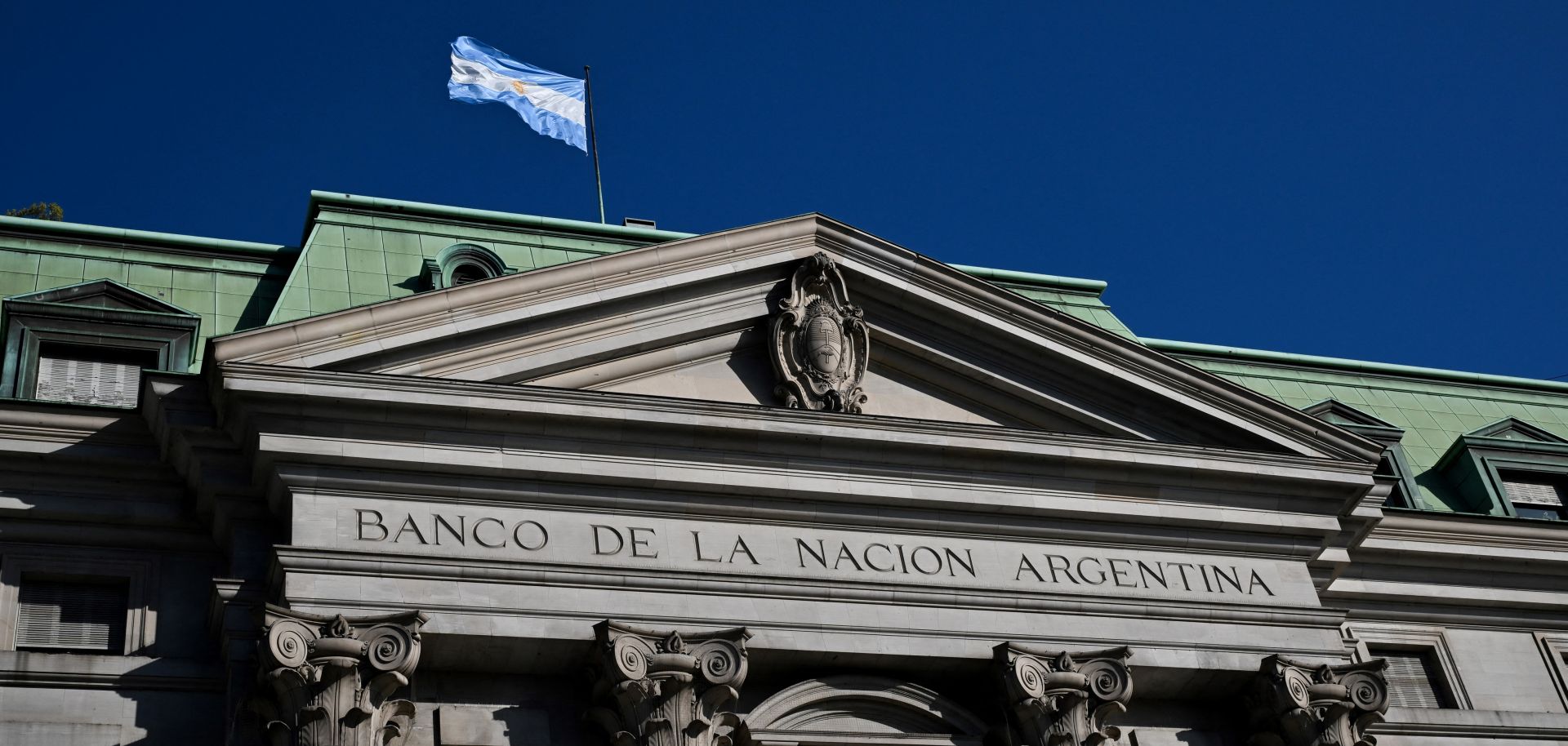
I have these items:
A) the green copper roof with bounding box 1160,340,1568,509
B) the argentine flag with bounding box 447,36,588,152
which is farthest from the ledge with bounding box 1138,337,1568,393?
the argentine flag with bounding box 447,36,588,152

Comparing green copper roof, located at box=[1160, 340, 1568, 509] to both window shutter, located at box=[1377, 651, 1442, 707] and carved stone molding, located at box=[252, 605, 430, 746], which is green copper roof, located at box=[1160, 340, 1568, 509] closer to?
window shutter, located at box=[1377, 651, 1442, 707]

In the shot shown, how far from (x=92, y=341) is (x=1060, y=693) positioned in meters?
14.2

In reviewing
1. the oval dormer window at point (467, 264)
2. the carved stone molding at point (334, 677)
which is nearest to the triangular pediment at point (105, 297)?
the oval dormer window at point (467, 264)

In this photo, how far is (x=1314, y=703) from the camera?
28297 mm

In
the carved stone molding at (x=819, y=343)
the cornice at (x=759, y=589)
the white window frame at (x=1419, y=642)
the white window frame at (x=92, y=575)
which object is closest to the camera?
the cornice at (x=759, y=589)

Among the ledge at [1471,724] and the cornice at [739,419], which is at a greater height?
the cornice at [739,419]

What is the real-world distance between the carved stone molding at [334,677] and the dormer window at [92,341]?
19.6 feet

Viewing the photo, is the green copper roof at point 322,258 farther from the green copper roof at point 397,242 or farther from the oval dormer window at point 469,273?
the oval dormer window at point 469,273

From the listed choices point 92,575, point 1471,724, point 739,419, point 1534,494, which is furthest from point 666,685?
point 1534,494

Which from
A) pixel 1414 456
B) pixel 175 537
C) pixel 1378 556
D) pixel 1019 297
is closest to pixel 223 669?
pixel 175 537

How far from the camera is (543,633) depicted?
25391 mm

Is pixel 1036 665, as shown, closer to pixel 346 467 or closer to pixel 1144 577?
pixel 1144 577

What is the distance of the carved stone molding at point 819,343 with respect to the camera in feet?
95.6

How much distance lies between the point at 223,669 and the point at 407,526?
2.84 metres
